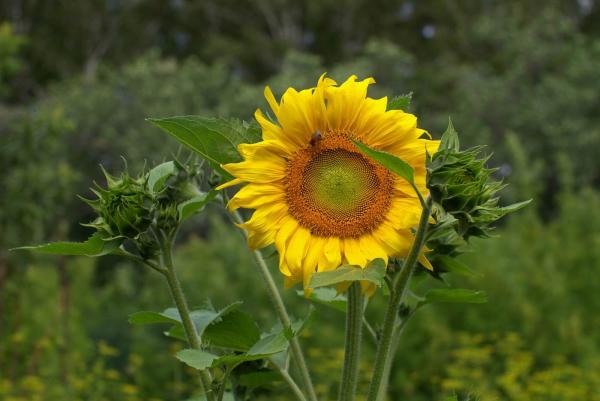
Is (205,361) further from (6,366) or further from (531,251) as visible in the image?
(531,251)

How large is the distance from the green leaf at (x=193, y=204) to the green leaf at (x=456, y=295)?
0.94 ft

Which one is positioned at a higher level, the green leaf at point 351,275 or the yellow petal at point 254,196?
the yellow petal at point 254,196

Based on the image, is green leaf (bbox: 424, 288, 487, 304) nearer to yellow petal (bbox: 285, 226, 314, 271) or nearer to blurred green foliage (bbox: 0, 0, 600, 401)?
blurred green foliage (bbox: 0, 0, 600, 401)

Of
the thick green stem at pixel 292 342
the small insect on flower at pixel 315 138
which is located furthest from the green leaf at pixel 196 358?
the small insect on flower at pixel 315 138

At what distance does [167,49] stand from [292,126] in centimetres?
1672

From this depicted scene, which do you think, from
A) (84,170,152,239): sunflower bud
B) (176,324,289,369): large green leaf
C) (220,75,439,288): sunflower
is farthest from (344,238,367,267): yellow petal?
(84,170,152,239): sunflower bud

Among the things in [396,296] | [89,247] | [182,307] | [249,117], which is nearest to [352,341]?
[396,296]

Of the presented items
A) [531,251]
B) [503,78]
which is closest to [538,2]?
[503,78]

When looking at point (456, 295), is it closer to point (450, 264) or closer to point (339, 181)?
point (450, 264)

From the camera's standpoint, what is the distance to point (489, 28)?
12.1 metres

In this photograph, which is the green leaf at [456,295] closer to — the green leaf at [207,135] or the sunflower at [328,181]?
the sunflower at [328,181]

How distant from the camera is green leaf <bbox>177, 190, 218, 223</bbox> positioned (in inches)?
37.2

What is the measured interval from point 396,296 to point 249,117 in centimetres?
909

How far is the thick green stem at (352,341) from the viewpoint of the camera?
936 millimetres
